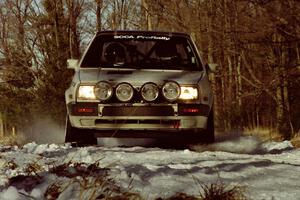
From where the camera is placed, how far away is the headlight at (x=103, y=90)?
5.95m

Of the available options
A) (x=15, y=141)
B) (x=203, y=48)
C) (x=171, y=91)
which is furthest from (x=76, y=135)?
(x=203, y=48)

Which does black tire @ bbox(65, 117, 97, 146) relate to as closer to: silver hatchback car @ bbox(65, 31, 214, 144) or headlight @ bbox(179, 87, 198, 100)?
silver hatchback car @ bbox(65, 31, 214, 144)

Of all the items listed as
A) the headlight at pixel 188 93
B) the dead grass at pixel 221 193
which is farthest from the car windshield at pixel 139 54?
the dead grass at pixel 221 193

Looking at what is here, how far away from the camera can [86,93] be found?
6055 millimetres

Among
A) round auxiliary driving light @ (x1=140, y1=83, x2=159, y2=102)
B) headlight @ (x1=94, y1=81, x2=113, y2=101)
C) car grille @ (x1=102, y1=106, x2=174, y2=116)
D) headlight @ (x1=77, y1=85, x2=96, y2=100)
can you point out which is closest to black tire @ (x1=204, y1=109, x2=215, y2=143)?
car grille @ (x1=102, y1=106, x2=174, y2=116)

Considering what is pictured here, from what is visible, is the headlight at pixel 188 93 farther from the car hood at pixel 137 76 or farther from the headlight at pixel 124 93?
the headlight at pixel 124 93

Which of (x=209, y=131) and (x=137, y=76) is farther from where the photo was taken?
(x=209, y=131)

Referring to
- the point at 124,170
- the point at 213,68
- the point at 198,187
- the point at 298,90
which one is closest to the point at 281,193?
the point at 198,187

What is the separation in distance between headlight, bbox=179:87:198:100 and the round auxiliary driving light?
307 mm

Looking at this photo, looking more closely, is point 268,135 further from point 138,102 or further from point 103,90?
point 103,90

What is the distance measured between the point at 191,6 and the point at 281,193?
2256cm

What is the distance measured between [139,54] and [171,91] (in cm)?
163

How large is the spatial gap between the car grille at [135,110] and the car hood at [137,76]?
288 millimetres

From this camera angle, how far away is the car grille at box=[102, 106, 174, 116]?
5957 mm
